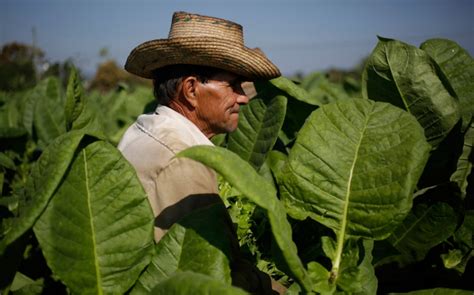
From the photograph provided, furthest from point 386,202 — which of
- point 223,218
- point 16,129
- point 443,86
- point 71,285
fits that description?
point 16,129

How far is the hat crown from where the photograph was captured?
85.1 inches

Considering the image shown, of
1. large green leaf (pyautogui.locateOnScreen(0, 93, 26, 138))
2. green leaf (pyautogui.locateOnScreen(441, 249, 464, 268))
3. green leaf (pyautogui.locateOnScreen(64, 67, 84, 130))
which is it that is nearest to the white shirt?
green leaf (pyautogui.locateOnScreen(64, 67, 84, 130))

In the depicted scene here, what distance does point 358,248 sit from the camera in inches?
54.0

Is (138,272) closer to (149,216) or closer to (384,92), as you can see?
(149,216)

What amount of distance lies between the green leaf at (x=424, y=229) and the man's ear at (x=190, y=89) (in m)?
1.05

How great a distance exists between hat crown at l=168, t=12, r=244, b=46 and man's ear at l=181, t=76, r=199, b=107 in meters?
0.19

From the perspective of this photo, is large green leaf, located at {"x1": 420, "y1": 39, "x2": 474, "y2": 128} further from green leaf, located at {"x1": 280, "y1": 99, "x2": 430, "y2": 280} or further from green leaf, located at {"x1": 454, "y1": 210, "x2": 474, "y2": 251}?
green leaf, located at {"x1": 280, "y1": 99, "x2": 430, "y2": 280}

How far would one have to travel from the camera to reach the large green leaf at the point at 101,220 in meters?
1.30

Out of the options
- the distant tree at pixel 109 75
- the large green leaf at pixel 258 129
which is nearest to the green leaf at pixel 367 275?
the large green leaf at pixel 258 129

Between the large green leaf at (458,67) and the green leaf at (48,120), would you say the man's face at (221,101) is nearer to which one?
the large green leaf at (458,67)

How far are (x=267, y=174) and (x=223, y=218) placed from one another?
28.0 inches

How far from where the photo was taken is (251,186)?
3.66 ft

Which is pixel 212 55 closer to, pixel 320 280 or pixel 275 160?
pixel 275 160

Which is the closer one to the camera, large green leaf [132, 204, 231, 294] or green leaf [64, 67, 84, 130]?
large green leaf [132, 204, 231, 294]
